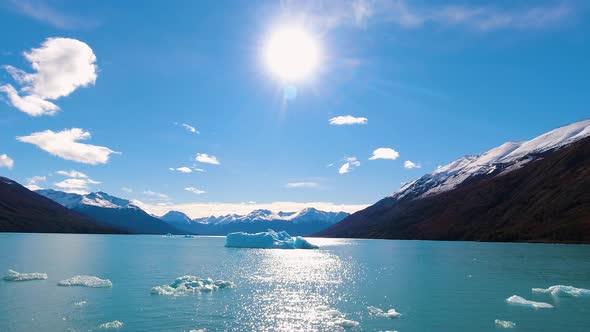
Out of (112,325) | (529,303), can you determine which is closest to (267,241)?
(529,303)

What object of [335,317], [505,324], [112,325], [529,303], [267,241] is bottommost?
[112,325]

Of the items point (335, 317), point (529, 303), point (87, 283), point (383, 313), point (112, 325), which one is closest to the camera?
point (112, 325)

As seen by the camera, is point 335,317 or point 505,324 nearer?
point 505,324

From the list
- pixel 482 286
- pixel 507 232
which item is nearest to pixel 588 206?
pixel 507 232

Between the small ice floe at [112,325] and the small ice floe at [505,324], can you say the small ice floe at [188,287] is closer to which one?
the small ice floe at [112,325]

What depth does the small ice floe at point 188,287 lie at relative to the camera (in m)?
42.5

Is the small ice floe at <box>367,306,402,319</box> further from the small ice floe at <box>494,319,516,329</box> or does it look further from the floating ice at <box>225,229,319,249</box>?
the floating ice at <box>225,229,319,249</box>

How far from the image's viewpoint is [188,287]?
4431 cm

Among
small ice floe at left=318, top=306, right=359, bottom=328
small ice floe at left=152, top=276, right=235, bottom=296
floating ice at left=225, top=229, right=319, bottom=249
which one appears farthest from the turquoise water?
floating ice at left=225, top=229, right=319, bottom=249

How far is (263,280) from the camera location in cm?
5559

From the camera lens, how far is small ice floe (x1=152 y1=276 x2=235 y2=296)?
42531 millimetres

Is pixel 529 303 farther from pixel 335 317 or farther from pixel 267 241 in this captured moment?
pixel 267 241

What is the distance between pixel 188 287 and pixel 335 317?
18413 mm

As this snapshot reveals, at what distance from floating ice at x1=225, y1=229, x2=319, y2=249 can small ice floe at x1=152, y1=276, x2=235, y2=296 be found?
9974cm
